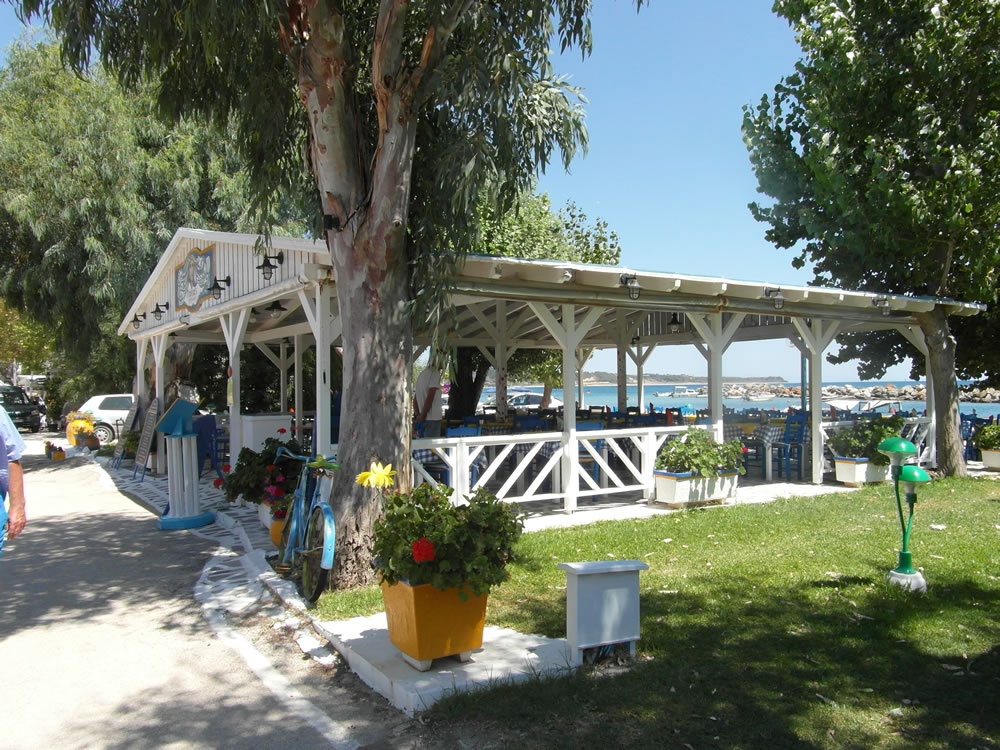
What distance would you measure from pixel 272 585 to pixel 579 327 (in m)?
4.35

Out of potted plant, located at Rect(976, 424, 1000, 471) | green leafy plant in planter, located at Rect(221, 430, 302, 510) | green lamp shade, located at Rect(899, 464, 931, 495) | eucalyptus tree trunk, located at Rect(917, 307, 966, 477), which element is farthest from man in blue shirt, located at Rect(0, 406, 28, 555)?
potted plant, located at Rect(976, 424, 1000, 471)

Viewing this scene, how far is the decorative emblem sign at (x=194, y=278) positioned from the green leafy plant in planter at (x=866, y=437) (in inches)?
375

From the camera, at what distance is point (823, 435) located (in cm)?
1101

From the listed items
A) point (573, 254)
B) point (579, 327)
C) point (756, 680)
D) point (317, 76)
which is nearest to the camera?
point (756, 680)

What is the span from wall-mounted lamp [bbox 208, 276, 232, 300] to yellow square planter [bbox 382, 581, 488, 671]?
7198 mm

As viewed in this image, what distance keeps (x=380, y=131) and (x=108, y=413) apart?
19419 mm

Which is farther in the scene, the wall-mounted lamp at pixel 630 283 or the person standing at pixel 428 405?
the person standing at pixel 428 405

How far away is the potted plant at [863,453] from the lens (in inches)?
407

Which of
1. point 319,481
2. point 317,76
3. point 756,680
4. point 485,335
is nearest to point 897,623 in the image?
point 756,680

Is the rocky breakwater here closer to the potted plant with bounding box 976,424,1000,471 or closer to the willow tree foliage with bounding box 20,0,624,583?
the potted plant with bounding box 976,424,1000,471

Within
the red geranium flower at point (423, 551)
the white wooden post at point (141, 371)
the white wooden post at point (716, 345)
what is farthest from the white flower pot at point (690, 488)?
the white wooden post at point (141, 371)

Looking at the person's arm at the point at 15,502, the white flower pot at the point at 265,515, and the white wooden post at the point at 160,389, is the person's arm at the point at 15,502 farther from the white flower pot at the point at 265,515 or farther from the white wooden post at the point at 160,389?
the white wooden post at the point at 160,389

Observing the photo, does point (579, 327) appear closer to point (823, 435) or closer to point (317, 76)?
point (317, 76)

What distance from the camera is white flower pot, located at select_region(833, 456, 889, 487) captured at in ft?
33.8
